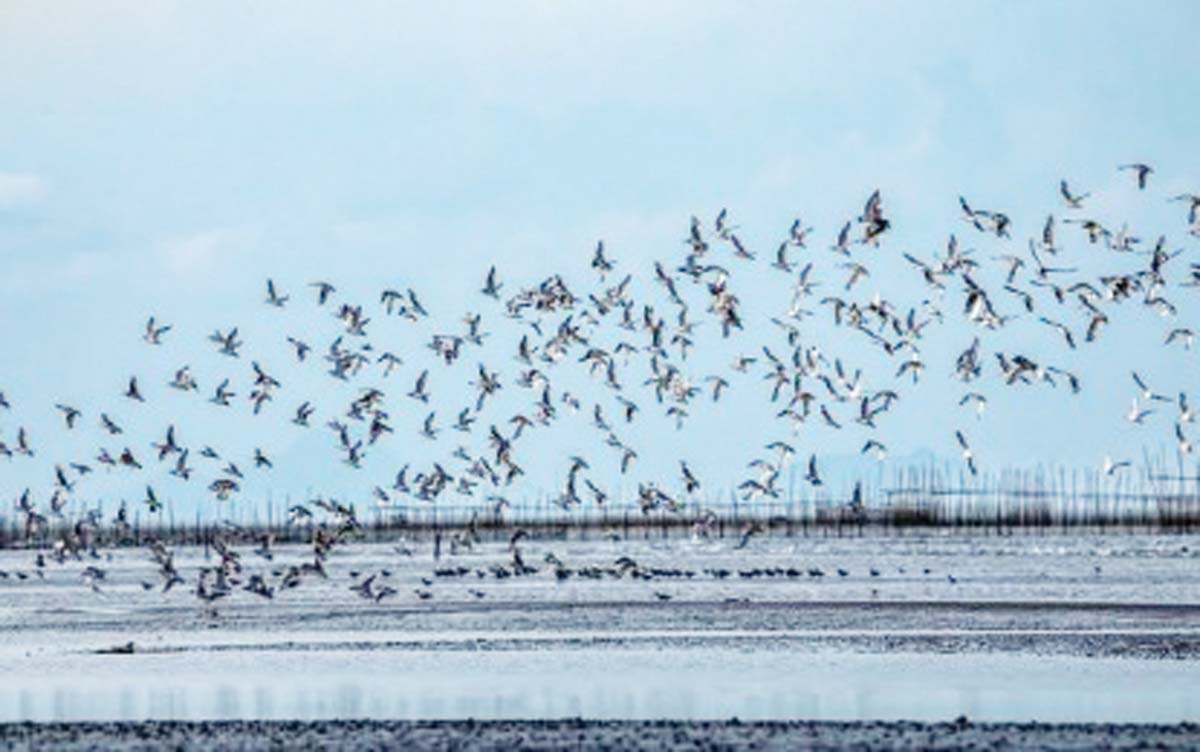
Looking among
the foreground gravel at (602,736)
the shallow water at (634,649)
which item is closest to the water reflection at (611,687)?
the shallow water at (634,649)

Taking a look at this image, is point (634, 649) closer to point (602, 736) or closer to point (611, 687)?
point (611, 687)

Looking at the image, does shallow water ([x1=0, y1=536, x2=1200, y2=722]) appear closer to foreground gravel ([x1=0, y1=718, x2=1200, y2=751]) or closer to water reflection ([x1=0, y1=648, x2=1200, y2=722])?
water reflection ([x1=0, y1=648, x2=1200, y2=722])

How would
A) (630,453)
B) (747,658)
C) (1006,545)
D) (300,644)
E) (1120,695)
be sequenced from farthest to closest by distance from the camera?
(1006,545), (630,453), (300,644), (747,658), (1120,695)

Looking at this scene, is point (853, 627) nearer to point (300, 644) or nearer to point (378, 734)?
point (300, 644)

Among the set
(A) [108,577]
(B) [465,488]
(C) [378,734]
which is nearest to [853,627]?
(B) [465,488]

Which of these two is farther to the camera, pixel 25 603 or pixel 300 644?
pixel 25 603

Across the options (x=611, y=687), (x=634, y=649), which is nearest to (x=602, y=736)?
(x=611, y=687)

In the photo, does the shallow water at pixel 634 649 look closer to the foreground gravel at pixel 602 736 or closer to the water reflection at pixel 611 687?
the water reflection at pixel 611 687

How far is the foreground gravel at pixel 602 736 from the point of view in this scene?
28.9 m

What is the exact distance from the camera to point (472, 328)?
48688 millimetres

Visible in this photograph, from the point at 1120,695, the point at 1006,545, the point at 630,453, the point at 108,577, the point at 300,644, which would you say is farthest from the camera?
the point at 1006,545

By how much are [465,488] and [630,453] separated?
496 cm

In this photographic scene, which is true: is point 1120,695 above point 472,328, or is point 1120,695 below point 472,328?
below

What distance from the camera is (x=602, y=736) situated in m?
29.9
